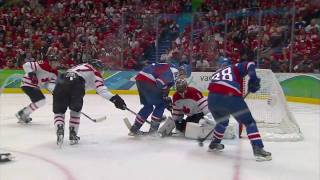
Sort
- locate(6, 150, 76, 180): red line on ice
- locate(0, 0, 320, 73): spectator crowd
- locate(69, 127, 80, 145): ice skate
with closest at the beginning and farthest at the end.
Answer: locate(6, 150, 76, 180): red line on ice, locate(69, 127, 80, 145): ice skate, locate(0, 0, 320, 73): spectator crowd

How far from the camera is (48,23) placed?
441 inches

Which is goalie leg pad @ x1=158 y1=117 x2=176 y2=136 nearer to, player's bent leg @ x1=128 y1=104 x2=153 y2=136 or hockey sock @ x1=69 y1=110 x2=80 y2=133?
player's bent leg @ x1=128 y1=104 x2=153 y2=136

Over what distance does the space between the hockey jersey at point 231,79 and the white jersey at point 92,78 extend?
1115 millimetres

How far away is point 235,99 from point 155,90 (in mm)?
1228

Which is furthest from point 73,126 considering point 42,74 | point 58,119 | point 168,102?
point 42,74

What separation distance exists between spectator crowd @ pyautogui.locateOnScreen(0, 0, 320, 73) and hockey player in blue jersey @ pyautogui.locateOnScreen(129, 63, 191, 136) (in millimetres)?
3615

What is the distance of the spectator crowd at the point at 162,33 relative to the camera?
8.92 metres

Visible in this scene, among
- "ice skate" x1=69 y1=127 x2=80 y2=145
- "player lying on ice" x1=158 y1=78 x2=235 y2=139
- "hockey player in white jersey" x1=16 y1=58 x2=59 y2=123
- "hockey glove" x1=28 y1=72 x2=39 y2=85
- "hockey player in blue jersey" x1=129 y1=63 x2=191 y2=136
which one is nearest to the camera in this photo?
"ice skate" x1=69 y1=127 x2=80 y2=145

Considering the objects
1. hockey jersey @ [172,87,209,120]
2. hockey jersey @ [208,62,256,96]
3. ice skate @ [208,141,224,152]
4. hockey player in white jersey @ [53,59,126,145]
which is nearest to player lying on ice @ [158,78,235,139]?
hockey jersey @ [172,87,209,120]

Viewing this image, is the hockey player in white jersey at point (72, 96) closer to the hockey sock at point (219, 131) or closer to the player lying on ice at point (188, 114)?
the player lying on ice at point (188, 114)

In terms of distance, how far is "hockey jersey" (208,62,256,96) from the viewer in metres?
4.02

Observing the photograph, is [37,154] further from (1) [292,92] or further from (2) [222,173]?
(1) [292,92]

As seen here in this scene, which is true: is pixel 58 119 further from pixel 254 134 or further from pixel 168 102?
pixel 254 134

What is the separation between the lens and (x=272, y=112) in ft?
17.8
